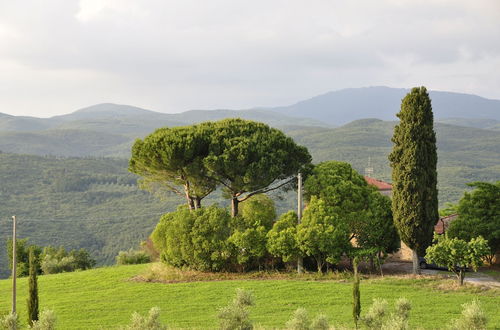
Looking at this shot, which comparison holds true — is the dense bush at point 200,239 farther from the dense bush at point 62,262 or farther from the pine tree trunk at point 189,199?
the dense bush at point 62,262

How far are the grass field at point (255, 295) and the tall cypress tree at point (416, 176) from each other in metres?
2.51

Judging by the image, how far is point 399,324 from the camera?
14297 mm

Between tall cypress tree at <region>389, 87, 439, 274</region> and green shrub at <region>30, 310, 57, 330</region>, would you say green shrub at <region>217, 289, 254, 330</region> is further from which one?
tall cypress tree at <region>389, 87, 439, 274</region>

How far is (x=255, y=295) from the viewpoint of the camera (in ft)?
79.6

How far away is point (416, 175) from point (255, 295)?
33.7 ft

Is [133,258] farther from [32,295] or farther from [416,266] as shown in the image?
[32,295]

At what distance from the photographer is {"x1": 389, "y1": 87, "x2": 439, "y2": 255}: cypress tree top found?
90.1 ft

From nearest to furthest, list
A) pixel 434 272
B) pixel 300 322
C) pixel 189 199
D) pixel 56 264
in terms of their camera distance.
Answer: pixel 300 322, pixel 434 272, pixel 189 199, pixel 56 264

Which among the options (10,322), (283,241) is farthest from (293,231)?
(10,322)

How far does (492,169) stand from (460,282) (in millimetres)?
139615

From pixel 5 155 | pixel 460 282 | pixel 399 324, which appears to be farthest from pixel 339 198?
pixel 5 155

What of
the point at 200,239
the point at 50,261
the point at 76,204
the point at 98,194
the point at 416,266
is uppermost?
the point at 200,239

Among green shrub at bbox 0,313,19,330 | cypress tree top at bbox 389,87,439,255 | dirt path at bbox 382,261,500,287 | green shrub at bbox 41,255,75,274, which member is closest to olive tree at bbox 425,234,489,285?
dirt path at bbox 382,261,500,287

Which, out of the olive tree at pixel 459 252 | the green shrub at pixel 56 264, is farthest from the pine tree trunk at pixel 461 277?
the green shrub at pixel 56 264
